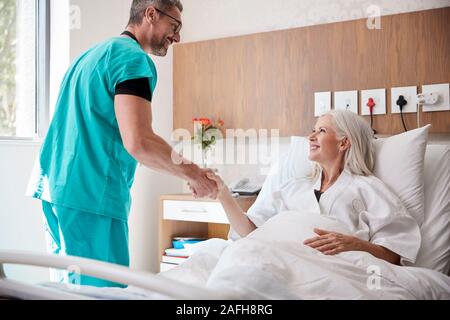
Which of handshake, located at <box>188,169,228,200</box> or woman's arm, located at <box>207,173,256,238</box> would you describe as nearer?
handshake, located at <box>188,169,228,200</box>

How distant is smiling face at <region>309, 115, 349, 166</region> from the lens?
5.76ft

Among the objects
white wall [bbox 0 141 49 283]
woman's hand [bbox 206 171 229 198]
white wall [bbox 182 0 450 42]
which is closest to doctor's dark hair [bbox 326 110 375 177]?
woman's hand [bbox 206 171 229 198]

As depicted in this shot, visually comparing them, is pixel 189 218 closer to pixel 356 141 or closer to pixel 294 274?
pixel 356 141

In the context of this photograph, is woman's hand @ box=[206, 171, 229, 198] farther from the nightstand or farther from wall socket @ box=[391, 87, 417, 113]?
wall socket @ box=[391, 87, 417, 113]

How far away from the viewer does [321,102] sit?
242 centimetres

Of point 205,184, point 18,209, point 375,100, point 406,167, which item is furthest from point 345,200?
point 18,209

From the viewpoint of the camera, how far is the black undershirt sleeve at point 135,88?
128 cm

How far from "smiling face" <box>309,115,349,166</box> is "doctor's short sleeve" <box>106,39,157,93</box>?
2.28 feet

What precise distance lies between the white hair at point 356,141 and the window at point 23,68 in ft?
4.41

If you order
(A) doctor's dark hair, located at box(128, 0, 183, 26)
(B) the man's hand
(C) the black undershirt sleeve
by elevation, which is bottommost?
(B) the man's hand

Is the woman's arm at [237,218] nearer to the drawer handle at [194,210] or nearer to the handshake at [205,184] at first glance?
the handshake at [205,184]

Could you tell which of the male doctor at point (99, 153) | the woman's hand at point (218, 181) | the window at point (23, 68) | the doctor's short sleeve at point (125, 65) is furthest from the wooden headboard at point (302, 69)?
the doctor's short sleeve at point (125, 65)

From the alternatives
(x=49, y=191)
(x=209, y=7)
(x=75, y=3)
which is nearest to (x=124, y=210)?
(x=49, y=191)

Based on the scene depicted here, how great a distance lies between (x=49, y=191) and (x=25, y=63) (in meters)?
1.06
